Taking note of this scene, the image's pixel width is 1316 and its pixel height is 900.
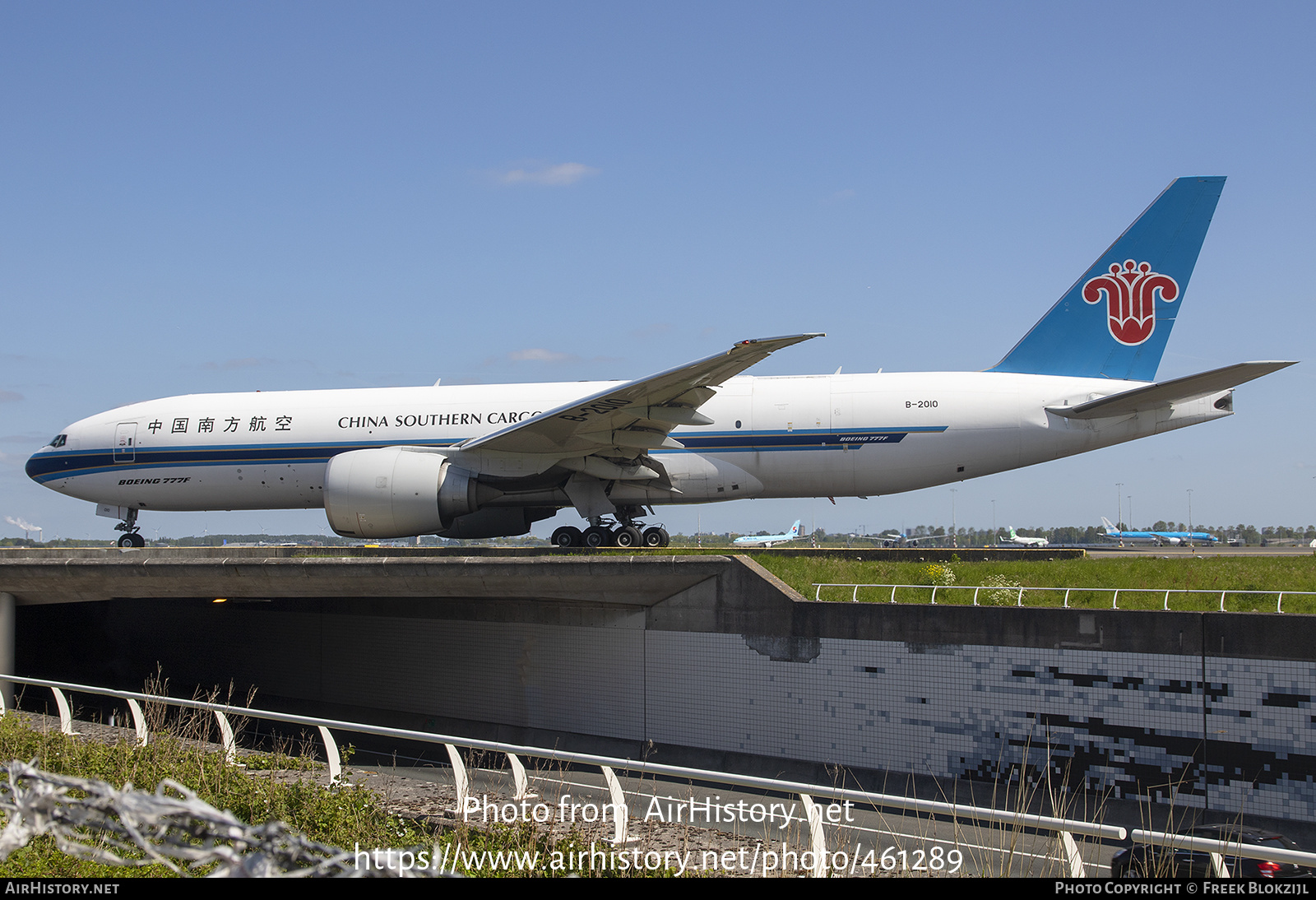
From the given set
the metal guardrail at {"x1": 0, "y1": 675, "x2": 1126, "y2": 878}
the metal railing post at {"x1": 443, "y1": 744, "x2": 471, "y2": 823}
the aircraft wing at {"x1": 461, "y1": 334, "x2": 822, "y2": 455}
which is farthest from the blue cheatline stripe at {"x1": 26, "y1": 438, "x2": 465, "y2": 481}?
the metal railing post at {"x1": 443, "y1": 744, "x2": 471, "y2": 823}

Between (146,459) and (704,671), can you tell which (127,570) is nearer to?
(146,459)

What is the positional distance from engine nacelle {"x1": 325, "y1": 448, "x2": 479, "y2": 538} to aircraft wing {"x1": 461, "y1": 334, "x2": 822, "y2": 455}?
96 cm

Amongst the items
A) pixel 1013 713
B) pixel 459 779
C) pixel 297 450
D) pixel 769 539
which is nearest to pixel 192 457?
pixel 297 450

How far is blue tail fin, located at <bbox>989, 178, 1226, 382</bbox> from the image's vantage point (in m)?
22.5

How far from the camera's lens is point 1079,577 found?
17.5 metres

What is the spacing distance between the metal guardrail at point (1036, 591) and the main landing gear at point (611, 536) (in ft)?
18.3

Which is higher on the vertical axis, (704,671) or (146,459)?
(146,459)

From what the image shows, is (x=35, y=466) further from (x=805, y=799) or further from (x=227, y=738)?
(x=805, y=799)

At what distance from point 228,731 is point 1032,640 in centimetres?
1122

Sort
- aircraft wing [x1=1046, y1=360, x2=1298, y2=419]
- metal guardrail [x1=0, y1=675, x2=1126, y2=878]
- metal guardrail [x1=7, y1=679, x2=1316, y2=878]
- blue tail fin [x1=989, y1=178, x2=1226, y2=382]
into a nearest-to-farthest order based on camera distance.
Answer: metal guardrail [x1=7, y1=679, x2=1316, y2=878]
metal guardrail [x1=0, y1=675, x2=1126, y2=878]
aircraft wing [x1=1046, y1=360, x2=1298, y2=419]
blue tail fin [x1=989, y1=178, x2=1226, y2=382]

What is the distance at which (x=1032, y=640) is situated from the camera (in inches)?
559

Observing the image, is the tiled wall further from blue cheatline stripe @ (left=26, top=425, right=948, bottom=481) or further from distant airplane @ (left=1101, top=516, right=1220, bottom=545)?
distant airplane @ (left=1101, top=516, right=1220, bottom=545)

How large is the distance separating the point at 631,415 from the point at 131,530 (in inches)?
572
